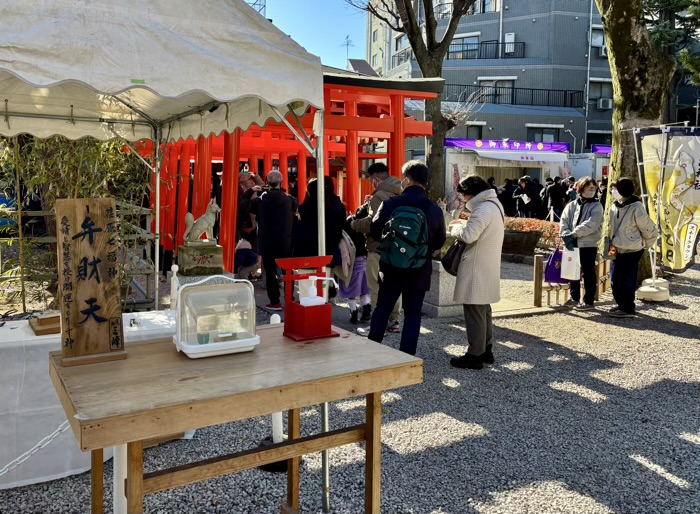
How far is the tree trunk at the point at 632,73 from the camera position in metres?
7.95

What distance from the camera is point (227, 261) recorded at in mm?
8406

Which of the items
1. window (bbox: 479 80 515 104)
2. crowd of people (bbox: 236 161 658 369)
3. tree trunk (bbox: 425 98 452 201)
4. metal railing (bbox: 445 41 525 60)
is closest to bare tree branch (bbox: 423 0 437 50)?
tree trunk (bbox: 425 98 452 201)

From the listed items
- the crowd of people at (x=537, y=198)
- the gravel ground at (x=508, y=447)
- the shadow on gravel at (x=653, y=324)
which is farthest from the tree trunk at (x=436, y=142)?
the gravel ground at (x=508, y=447)

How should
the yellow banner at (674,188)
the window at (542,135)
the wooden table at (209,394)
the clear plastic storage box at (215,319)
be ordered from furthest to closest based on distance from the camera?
the window at (542,135) < the yellow banner at (674,188) < the clear plastic storage box at (215,319) < the wooden table at (209,394)

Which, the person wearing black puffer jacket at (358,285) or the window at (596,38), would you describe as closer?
the person wearing black puffer jacket at (358,285)

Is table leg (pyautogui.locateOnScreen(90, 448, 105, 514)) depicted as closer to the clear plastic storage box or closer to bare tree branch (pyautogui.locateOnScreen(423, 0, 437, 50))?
the clear plastic storage box

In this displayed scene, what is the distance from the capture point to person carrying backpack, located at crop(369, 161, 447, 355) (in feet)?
13.9

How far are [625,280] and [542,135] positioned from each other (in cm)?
2394

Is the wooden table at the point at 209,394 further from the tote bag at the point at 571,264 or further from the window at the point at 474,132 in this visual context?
the window at the point at 474,132

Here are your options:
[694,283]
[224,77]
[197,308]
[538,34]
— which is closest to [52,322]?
[197,308]

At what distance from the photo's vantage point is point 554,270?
7523 millimetres

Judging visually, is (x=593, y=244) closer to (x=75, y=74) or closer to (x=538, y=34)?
(x=75, y=74)

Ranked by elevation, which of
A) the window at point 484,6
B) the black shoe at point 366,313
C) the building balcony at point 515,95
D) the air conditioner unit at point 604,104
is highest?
the window at point 484,6

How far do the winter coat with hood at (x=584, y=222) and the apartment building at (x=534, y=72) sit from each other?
21597 mm
